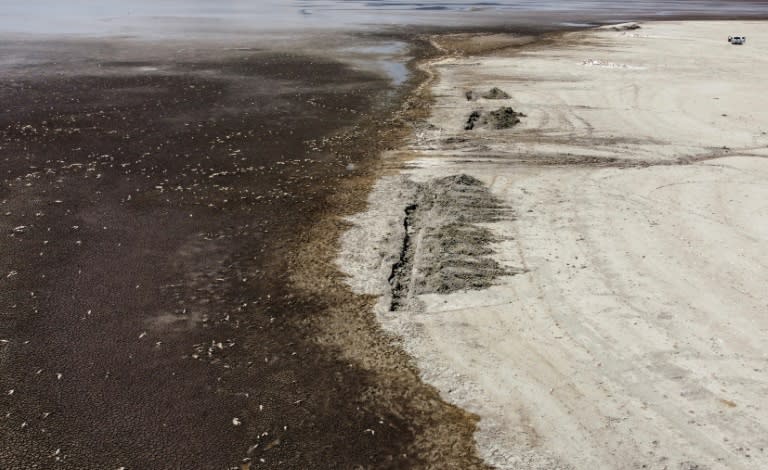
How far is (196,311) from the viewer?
36.1 ft

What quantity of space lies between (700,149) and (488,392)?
14.7 meters

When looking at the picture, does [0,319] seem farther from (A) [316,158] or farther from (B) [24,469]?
(A) [316,158]

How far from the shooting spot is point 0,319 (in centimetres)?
1071

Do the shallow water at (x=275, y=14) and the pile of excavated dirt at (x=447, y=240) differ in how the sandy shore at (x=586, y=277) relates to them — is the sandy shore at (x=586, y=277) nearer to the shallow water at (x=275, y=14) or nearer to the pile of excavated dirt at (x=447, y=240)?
the pile of excavated dirt at (x=447, y=240)

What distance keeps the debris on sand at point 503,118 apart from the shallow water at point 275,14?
34525 mm

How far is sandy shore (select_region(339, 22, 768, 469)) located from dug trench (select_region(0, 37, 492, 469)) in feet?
2.74

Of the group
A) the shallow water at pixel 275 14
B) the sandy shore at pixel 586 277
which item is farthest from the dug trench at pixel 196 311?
the shallow water at pixel 275 14

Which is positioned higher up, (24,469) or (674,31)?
(674,31)

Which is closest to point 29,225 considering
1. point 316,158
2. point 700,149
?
point 316,158

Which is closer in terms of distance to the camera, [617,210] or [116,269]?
[116,269]

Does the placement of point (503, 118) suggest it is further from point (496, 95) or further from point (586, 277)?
point (586, 277)

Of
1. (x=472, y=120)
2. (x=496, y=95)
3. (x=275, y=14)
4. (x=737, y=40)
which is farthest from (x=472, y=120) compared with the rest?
(x=275, y=14)

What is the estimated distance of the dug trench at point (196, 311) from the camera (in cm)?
808

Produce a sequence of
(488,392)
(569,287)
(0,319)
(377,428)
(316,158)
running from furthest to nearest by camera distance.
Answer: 1. (316,158)
2. (569,287)
3. (0,319)
4. (488,392)
5. (377,428)
